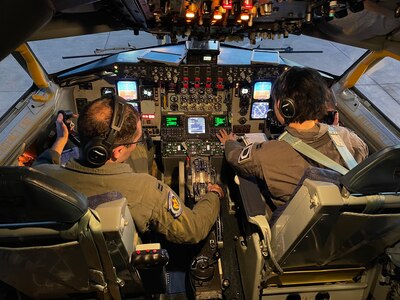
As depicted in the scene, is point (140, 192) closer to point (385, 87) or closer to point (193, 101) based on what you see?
point (193, 101)

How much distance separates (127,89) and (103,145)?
183 cm

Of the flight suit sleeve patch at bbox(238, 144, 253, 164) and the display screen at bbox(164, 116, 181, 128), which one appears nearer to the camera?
the flight suit sleeve patch at bbox(238, 144, 253, 164)

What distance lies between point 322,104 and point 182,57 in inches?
61.8

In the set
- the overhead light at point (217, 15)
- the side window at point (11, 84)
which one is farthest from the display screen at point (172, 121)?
the side window at point (11, 84)

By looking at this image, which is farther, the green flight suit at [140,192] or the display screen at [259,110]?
the display screen at [259,110]

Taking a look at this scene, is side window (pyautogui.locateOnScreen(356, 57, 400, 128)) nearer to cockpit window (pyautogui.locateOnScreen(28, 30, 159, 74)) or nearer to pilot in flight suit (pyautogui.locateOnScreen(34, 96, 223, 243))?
cockpit window (pyautogui.locateOnScreen(28, 30, 159, 74))

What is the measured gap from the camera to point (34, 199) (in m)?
1.05

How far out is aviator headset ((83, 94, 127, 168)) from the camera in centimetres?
145

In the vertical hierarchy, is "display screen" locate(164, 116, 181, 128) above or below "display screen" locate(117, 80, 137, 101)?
below

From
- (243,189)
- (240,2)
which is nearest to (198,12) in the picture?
(240,2)

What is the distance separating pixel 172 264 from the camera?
2596 mm

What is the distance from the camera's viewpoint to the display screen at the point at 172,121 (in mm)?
3295

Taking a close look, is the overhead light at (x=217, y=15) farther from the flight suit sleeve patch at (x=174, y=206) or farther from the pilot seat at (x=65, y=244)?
the pilot seat at (x=65, y=244)

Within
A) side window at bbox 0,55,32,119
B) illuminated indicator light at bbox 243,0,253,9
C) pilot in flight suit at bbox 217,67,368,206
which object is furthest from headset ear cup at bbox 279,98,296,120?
side window at bbox 0,55,32,119
